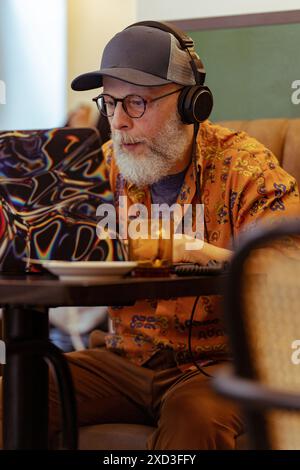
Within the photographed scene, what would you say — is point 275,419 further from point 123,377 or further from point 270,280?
point 123,377

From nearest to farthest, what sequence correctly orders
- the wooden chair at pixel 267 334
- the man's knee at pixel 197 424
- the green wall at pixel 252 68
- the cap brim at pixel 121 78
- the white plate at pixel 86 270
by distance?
the wooden chair at pixel 267 334, the white plate at pixel 86 270, the man's knee at pixel 197 424, the cap brim at pixel 121 78, the green wall at pixel 252 68

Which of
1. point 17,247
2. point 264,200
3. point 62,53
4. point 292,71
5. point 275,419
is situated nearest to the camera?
point 275,419

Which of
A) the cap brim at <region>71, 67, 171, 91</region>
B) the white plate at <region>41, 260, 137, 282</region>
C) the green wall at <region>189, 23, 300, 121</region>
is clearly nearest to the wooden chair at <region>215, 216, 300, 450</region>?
the white plate at <region>41, 260, 137, 282</region>

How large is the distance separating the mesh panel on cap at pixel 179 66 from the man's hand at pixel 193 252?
0.38 metres

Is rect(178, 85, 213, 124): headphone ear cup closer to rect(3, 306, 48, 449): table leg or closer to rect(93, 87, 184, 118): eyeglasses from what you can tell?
rect(93, 87, 184, 118): eyeglasses

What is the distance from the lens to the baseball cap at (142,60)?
1.64 metres

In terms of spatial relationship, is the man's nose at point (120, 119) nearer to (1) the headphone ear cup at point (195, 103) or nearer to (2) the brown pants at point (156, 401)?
(1) the headphone ear cup at point (195, 103)

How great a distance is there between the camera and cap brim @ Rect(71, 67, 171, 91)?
63.5 inches

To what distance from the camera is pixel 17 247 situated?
1.32m

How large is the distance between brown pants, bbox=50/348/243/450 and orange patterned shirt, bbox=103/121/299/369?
36 millimetres

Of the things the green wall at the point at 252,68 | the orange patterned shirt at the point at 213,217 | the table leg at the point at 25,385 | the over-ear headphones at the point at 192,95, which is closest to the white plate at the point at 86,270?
the table leg at the point at 25,385

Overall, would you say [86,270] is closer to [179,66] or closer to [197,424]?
[197,424]

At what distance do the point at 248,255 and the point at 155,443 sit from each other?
88 cm
